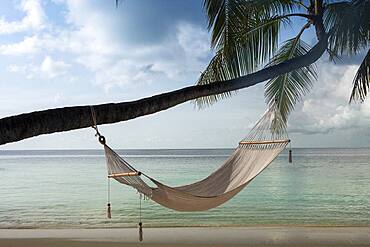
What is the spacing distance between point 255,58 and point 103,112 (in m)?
1.76

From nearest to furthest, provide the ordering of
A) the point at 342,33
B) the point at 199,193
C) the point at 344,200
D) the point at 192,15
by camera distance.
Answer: the point at 199,193
the point at 342,33
the point at 192,15
the point at 344,200

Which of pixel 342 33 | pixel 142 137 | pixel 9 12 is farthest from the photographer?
pixel 142 137

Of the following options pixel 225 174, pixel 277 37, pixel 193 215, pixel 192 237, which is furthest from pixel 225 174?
pixel 193 215

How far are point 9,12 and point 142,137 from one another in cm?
909

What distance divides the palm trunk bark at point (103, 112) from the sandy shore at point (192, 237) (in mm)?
2358

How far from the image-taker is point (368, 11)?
3281 mm

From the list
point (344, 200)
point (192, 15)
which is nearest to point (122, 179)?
point (192, 15)

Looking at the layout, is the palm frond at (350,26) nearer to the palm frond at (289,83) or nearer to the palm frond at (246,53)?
the palm frond at (246,53)

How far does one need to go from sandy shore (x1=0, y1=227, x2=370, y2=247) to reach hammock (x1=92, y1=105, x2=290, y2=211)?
4.84ft

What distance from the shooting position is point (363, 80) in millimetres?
3887

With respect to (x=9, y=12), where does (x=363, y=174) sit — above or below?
below

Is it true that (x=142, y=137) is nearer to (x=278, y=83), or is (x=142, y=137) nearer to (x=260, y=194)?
(x=260, y=194)

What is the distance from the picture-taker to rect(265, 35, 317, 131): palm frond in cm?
415

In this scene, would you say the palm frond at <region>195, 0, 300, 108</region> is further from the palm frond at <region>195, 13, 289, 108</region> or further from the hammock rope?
the hammock rope
